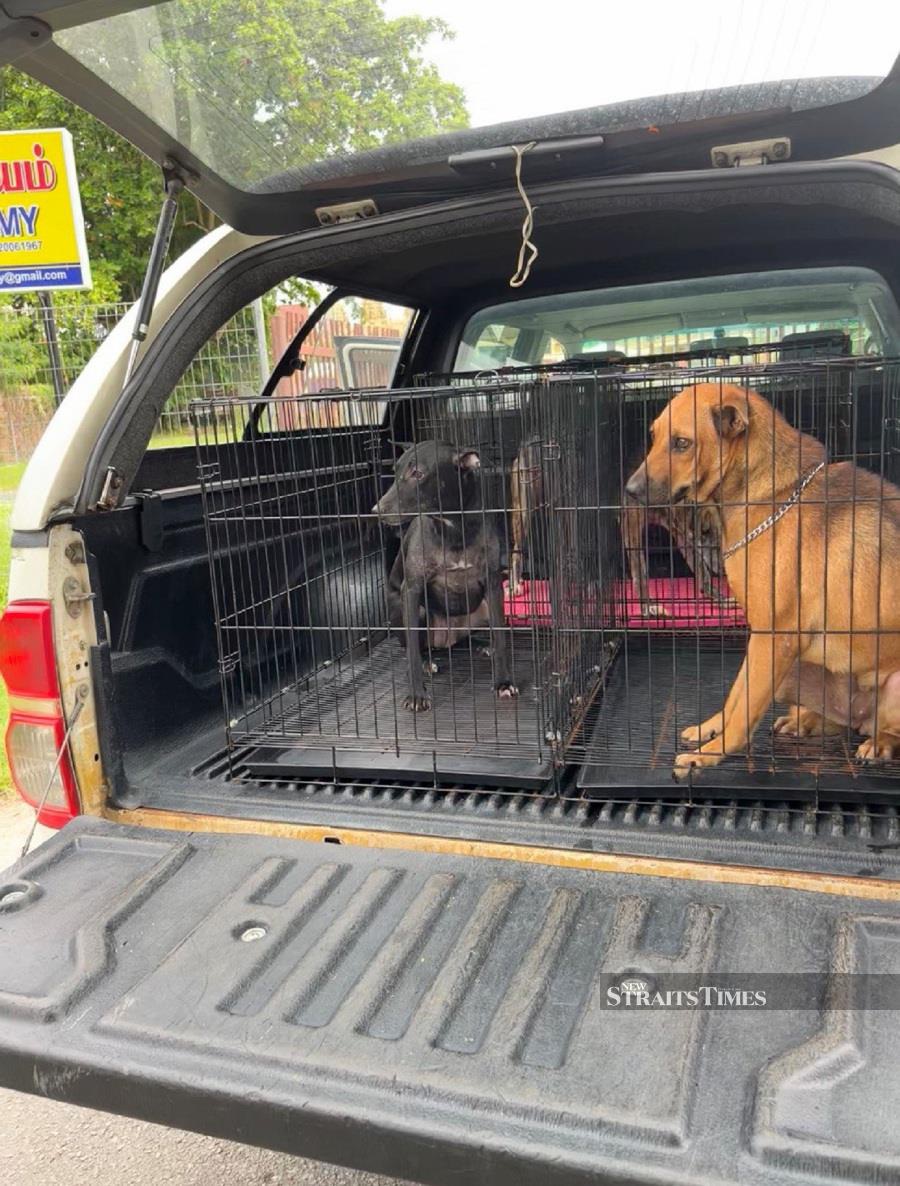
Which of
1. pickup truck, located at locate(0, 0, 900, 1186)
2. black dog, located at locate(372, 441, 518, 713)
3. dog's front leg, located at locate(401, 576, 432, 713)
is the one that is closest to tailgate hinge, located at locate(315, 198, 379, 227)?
pickup truck, located at locate(0, 0, 900, 1186)

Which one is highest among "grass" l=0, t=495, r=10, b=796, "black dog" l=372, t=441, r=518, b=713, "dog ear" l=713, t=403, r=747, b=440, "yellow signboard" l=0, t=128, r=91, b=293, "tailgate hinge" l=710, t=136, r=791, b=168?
"yellow signboard" l=0, t=128, r=91, b=293

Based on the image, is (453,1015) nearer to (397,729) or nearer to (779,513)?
(397,729)

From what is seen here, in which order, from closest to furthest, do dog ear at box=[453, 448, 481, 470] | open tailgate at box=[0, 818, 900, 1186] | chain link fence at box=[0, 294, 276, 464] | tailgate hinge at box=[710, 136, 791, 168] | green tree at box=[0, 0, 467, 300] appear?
open tailgate at box=[0, 818, 900, 1186]
green tree at box=[0, 0, 467, 300]
tailgate hinge at box=[710, 136, 791, 168]
dog ear at box=[453, 448, 481, 470]
chain link fence at box=[0, 294, 276, 464]

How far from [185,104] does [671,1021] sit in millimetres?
2734

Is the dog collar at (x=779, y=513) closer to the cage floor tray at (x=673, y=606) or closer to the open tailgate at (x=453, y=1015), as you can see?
the cage floor tray at (x=673, y=606)

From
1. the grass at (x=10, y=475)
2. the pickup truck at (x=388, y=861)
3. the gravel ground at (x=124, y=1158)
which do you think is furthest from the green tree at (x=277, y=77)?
the grass at (x=10, y=475)

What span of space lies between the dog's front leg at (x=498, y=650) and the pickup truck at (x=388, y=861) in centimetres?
86

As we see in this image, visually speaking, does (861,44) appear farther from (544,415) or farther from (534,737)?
(534,737)

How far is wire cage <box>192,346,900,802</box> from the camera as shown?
285 centimetres

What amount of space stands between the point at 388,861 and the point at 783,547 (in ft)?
5.29

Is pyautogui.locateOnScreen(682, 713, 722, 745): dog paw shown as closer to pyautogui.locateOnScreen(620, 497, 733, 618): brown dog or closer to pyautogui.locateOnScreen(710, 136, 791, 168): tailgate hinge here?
pyautogui.locateOnScreen(620, 497, 733, 618): brown dog

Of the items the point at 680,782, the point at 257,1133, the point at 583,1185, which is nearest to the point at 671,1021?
the point at 583,1185
